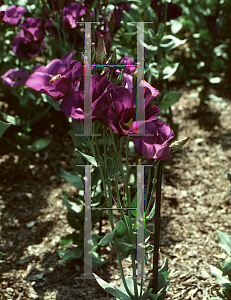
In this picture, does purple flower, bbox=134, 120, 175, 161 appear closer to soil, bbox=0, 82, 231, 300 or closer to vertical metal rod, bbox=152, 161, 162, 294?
vertical metal rod, bbox=152, 161, 162, 294

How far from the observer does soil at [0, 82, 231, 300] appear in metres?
1.80

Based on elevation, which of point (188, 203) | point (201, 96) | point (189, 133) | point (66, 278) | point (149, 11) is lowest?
point (66, 278)

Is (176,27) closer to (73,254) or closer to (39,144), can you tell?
(39,144)

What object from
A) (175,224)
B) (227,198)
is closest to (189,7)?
(227,198)

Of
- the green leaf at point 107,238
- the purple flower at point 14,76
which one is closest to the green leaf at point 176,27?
the purple flower at point 14,76

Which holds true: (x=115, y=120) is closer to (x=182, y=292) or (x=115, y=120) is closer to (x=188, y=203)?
(x=182, y=292)

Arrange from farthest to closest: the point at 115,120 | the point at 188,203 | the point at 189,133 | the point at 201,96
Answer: the point at 201,96, the point at 189,133, the point at 188,203, the point at 115,120

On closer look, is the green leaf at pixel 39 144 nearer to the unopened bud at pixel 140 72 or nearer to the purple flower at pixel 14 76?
the purple flower at pixel 14 76

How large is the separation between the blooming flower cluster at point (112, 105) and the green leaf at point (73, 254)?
964 mm

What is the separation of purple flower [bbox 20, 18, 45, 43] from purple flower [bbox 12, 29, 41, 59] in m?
0.04

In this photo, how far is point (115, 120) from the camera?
41.4 inches

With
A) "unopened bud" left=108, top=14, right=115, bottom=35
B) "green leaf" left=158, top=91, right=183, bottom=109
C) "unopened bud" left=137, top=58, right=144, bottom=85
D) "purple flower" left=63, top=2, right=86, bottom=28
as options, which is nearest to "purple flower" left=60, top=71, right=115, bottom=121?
"unopened bud" left=137, top=58, right=144, bottom=85

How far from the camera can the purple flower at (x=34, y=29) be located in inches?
78.5

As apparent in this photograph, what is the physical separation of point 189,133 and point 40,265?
5.57 feet
